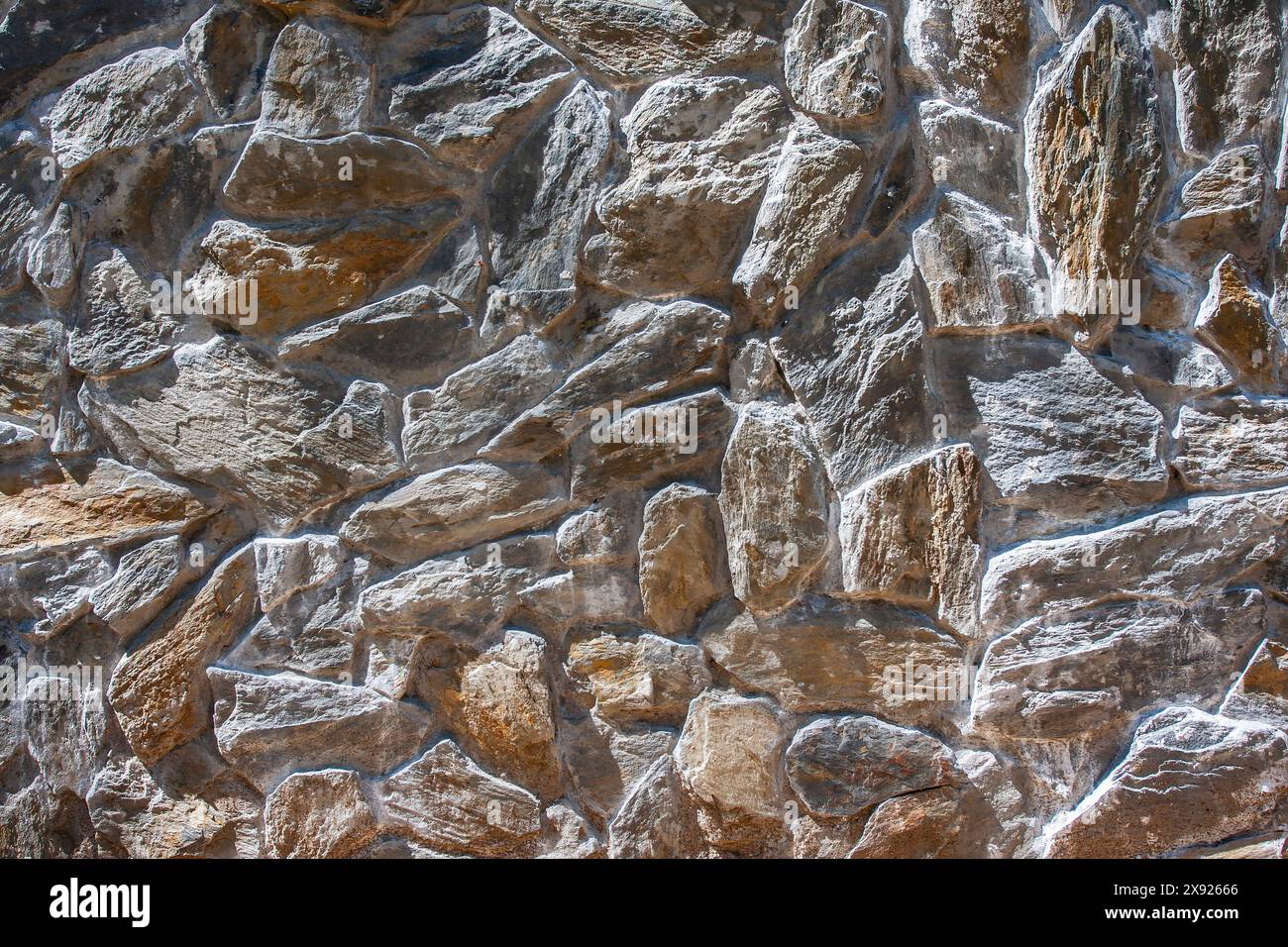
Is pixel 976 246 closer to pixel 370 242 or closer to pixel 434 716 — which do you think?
pixel 370 242

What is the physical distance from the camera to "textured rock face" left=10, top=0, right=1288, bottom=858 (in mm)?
2150

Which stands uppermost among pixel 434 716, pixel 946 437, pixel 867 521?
pixel 946 437

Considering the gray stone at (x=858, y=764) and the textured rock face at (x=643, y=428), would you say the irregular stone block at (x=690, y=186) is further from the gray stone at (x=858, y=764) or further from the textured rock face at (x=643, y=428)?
the gray stone at (x=858, y=764)

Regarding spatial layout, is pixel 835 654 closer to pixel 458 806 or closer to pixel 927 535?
pixel 927 535

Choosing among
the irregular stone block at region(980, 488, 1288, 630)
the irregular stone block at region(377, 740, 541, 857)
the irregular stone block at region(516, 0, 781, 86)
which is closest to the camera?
the irregular stone block at region(980, 488, 1288, 630)

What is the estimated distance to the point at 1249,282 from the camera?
216 centimetres

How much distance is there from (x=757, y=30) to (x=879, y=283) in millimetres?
641

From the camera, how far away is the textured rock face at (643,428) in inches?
84.7

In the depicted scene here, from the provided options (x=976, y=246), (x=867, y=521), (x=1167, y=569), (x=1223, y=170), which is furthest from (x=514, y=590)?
(x=1223, y=170)

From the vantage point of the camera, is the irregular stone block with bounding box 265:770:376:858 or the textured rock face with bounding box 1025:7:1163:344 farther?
the irregular stone block with bounding box 265:770:376:858

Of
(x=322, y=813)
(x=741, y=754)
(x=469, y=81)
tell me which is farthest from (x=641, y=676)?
(x=469, y=81)

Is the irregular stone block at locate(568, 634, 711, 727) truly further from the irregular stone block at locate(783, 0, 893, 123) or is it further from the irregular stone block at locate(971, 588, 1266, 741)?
the irregular stone block at locate(783, 0, 893, 123)

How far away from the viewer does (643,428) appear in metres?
2.27

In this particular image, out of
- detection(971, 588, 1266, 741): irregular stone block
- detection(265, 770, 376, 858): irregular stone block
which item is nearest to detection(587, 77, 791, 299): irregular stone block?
detection(971, 588, 1266, 741): irregular stone block
